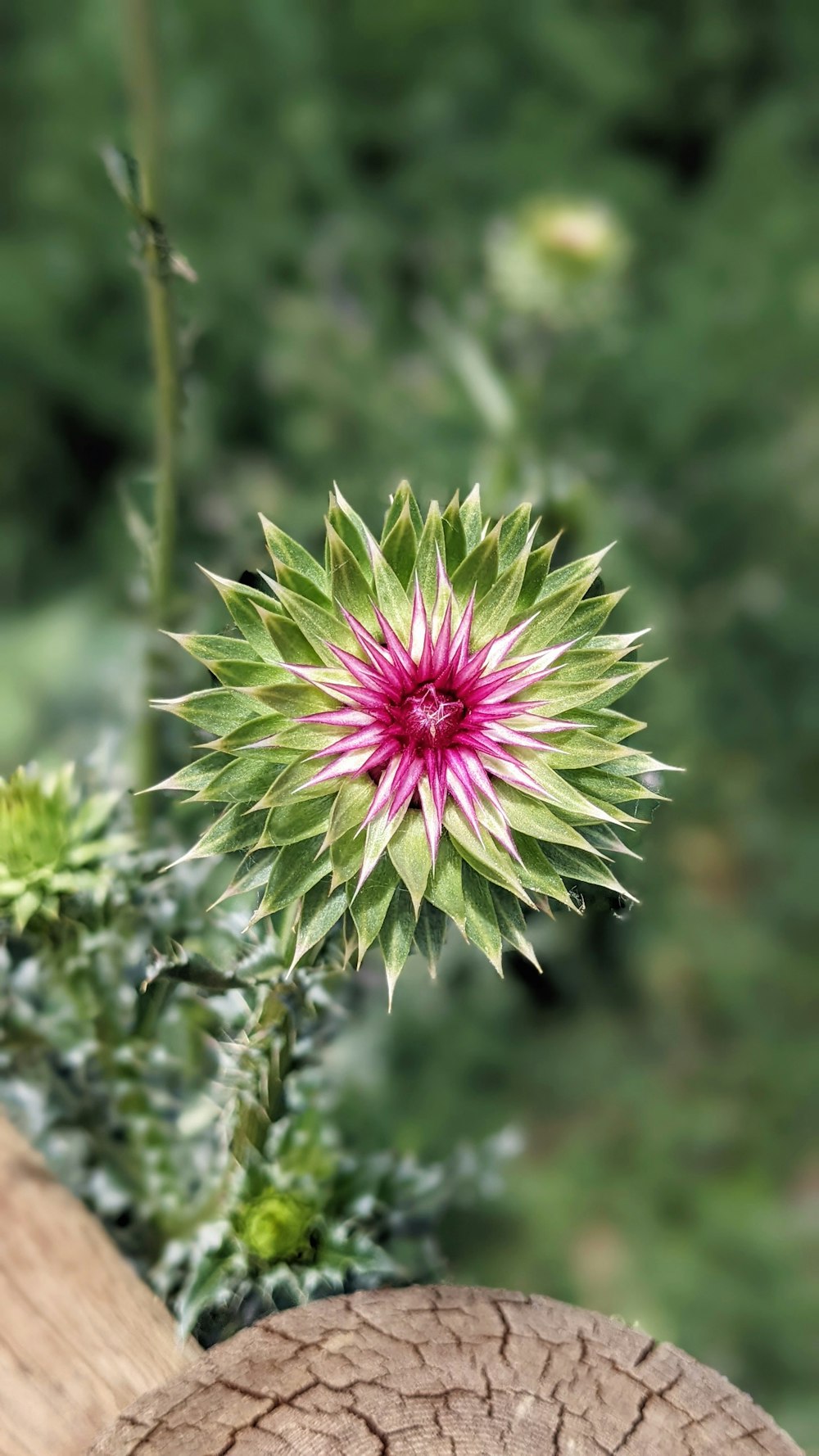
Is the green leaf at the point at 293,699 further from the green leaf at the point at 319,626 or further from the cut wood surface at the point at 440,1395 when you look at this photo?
the cut wood surface at the point at 440,1395

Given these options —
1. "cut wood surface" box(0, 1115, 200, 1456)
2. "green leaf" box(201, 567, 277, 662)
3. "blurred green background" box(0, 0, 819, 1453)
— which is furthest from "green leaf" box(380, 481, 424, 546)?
"blurred green background" box(0, 0, 819, 1453)

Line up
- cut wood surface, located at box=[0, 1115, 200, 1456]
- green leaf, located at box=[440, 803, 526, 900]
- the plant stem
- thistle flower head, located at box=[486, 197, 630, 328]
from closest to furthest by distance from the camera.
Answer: green leaf, located at box=[440, 803, 526, 900]
cut wood surface, located at box=[0, 1115, 200, 1456]
the plant stem
thistle flower head, located at box=[486, 197, 630, 328]

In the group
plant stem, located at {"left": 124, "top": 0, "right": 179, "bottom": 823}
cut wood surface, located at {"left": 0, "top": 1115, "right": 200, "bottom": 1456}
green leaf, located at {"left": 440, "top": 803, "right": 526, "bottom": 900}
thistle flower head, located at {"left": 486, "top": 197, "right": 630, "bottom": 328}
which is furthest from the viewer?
thistle flower head, located at {"left": 486, "top": 197, "right": 630, "bottom": 328}

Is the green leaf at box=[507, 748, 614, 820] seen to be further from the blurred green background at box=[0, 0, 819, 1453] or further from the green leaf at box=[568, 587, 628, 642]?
the blurred green background at box=[0, 0, 819, 1453]

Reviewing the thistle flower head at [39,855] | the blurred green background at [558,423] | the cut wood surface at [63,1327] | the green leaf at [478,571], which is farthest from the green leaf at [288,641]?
the blurred green background at [558,423]

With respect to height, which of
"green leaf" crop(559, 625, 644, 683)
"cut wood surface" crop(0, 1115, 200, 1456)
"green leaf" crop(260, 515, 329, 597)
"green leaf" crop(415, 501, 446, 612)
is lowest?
"cut wood surface" crop(0, 1115, 200, 1456)

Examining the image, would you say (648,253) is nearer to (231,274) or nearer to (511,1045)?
(231,274)

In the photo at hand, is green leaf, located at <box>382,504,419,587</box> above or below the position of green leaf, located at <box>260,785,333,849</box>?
above
